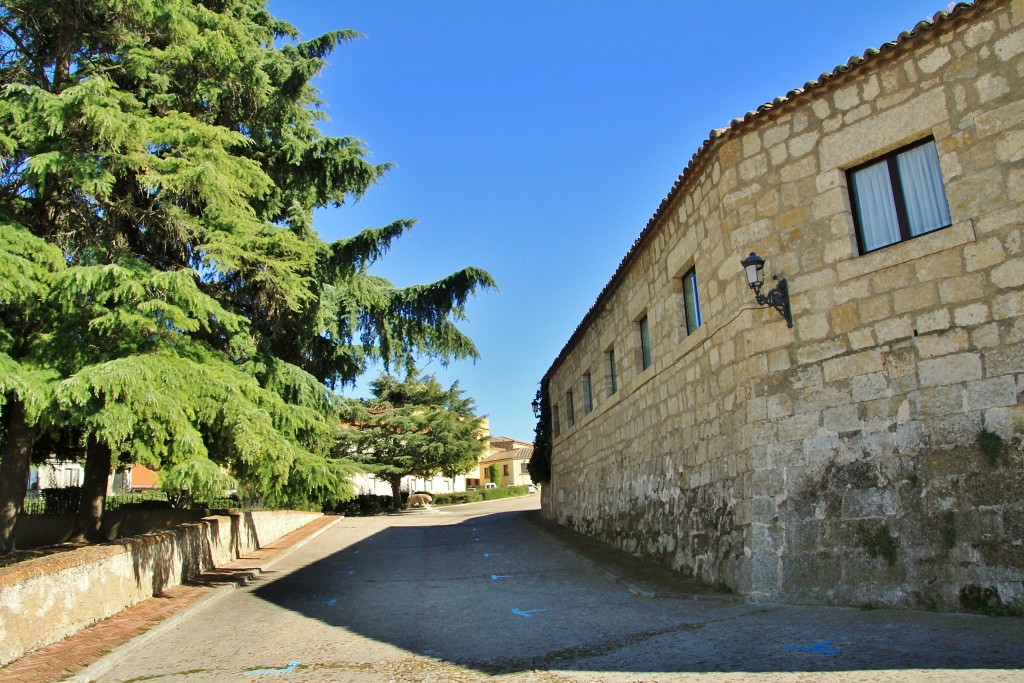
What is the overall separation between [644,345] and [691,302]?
2347 mm

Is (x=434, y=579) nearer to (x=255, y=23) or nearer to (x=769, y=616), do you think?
(x=769, y=616)

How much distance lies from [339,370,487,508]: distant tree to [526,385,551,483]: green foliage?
1218cm

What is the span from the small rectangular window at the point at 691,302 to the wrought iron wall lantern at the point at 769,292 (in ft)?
6.56

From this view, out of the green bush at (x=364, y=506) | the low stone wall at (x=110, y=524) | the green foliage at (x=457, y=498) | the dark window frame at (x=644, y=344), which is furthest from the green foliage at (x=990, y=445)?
the green foliage at (x=457, y=498)

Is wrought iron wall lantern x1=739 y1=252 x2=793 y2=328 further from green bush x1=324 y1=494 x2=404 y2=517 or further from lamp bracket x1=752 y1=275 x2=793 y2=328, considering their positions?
green bush x1=324 y1=494 x2=404 y2=517

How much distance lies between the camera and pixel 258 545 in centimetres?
1677

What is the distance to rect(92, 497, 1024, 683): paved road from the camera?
4.77 metres

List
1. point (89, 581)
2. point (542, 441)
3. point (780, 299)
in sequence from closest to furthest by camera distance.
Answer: point (780, 299) → point (89, 581) → point (542, 441)

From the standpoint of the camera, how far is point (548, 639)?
6156 millimetres

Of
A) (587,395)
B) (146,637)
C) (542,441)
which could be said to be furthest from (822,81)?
(542,441)

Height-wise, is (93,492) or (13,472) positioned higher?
(13,472)

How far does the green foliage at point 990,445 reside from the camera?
5.89m

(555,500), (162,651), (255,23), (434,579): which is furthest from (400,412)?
(162,651)

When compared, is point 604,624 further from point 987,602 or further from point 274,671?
point 987,602
